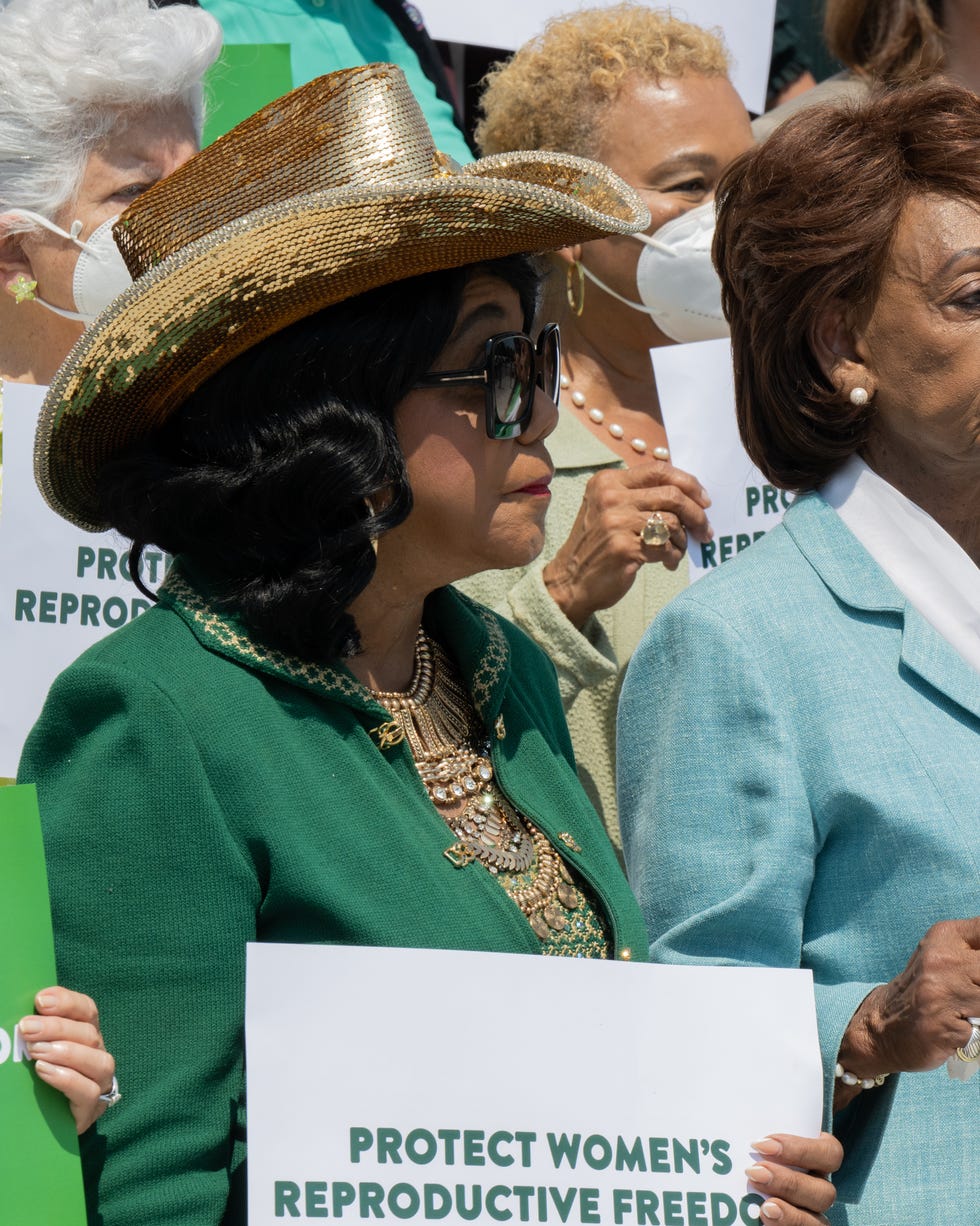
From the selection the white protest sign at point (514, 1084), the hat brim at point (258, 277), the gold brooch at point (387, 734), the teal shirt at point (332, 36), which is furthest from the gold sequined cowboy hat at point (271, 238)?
the teal shirt at point (332, 36)

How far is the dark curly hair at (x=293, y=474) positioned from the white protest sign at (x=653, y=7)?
264 cm

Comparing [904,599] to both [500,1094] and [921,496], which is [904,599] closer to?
[921,496]

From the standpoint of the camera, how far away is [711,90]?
14.5 feet

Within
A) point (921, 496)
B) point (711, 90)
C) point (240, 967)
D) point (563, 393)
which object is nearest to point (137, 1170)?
point (240, 967)

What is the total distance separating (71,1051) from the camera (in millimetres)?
2084

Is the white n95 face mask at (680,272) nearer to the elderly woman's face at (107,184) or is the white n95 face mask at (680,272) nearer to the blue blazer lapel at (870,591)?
the elderly woman's face at (107,184)

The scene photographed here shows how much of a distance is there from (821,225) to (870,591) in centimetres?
60

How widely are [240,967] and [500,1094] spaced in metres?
0.34

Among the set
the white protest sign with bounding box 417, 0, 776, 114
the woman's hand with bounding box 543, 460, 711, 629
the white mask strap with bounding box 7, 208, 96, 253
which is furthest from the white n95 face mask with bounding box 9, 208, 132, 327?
the white protest sign with bounding box 417, 0, 776, 114

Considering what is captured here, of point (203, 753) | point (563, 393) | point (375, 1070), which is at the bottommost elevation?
point (563, 393)

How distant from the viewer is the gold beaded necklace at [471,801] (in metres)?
2.59

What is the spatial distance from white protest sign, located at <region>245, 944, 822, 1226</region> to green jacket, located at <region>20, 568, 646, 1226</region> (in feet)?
0.26

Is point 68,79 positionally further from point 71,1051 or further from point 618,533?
point 71,1051

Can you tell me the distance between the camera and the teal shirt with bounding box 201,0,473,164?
4762mm
